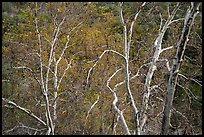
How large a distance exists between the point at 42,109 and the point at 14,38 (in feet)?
14.8

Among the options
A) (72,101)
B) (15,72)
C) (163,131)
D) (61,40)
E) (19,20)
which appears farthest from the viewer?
(19,20)

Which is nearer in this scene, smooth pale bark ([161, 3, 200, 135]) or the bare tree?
smooth pale bark ([161, 3, 200, 135])

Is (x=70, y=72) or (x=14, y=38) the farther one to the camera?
(x=14, y=38)

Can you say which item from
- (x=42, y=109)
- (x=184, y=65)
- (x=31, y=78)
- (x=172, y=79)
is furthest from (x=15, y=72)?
(x=172, y=79)

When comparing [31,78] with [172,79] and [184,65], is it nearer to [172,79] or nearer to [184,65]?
[184,65]

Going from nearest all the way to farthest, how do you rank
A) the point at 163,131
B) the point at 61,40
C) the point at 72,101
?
the point at 163,131 → the point at 72,101 → the point at 61,40

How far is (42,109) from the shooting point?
49.6 ft

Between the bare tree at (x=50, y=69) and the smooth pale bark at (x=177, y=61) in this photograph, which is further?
the bare tree at (x=50, y=69)

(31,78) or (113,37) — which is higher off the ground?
(113,37)

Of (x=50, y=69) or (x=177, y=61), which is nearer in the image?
(x=177, y=61)

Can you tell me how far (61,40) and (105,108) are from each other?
174 inches

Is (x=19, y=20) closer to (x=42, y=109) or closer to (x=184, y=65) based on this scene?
(x=42, y=109)

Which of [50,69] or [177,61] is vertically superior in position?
[177,61]

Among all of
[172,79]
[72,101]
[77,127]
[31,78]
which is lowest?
[77,127]
